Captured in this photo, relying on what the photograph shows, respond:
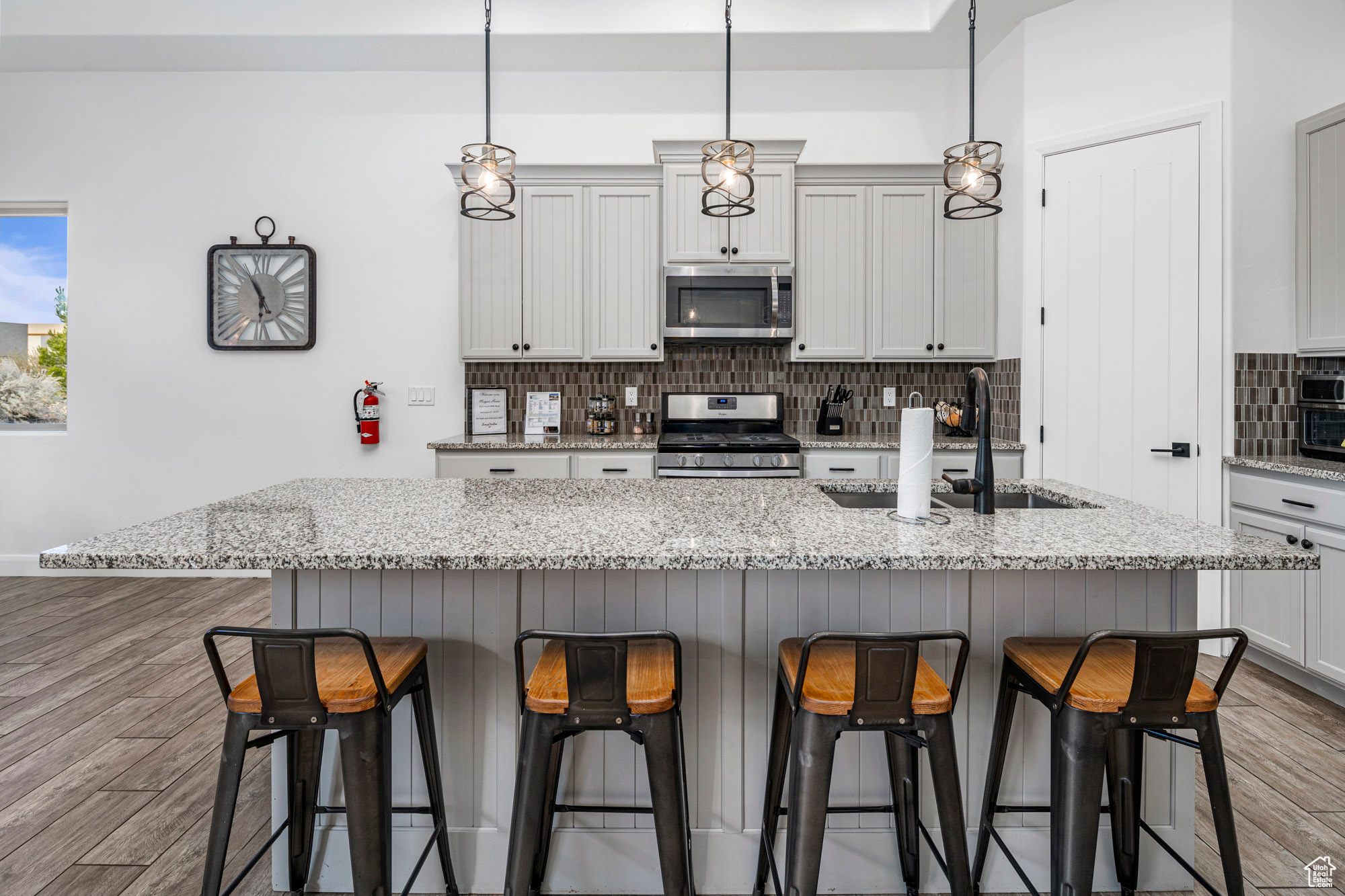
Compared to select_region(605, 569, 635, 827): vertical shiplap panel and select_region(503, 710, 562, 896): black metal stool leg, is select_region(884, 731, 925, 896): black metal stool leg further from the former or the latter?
select_region(503, 710, 562, 896): black metal stool leg

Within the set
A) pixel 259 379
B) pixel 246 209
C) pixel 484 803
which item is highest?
pixel 246 209

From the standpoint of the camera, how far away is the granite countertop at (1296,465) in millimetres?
2459

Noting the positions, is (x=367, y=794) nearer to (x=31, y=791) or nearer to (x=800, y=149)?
(x=31, y=791)

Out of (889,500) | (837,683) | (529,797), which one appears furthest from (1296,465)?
(529,797)

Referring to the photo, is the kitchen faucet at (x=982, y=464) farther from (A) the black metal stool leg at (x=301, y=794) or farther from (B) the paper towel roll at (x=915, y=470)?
(A) the black metal stool leg at (x=301, y=794)

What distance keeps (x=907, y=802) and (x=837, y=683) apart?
0.48 m

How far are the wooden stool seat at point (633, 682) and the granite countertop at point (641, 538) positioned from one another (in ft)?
0.74

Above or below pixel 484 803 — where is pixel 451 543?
above

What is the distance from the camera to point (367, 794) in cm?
130

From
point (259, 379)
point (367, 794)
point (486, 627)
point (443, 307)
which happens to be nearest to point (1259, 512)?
point (486, 627)

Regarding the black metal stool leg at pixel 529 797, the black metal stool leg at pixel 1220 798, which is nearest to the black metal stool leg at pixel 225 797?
the black metal stool leg at pixel 529 797

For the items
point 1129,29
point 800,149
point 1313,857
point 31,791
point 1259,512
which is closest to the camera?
point 1313,857

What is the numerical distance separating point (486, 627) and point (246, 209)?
3819 millimetres

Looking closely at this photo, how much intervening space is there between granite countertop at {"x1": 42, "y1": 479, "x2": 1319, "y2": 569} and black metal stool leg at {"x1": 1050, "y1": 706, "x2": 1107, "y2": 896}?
31 centimetres
